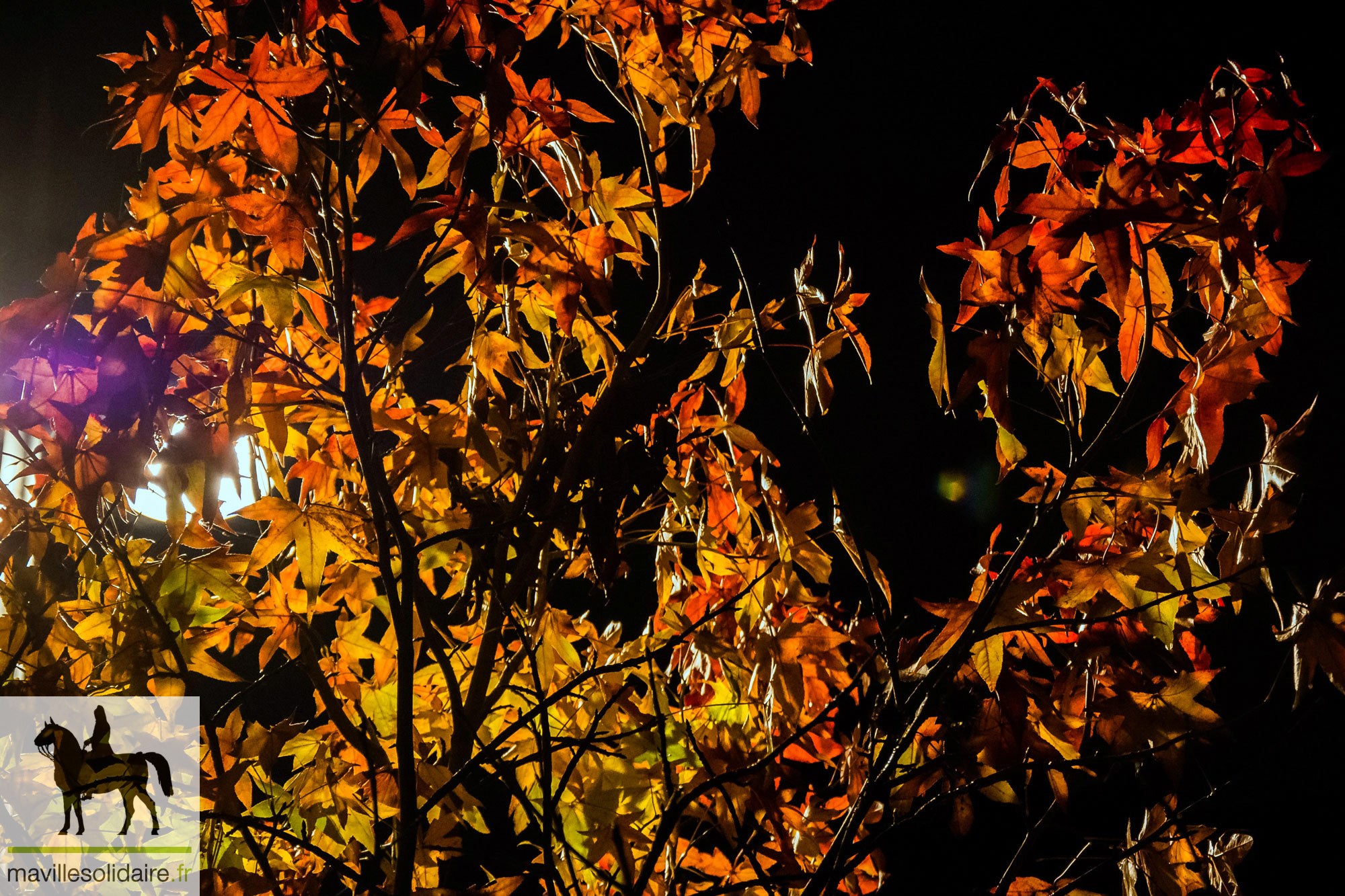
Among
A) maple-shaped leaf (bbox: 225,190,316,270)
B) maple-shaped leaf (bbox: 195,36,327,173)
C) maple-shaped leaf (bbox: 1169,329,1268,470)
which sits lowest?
maple-shaped leaf (bbox: 1169,329,1268,470)

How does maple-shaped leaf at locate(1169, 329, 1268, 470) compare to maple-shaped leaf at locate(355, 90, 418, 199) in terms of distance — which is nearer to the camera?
maple-shaped leaf at locate(1169, 329, 1268, 470)

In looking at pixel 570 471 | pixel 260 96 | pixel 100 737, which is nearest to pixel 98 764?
pixel 100 737

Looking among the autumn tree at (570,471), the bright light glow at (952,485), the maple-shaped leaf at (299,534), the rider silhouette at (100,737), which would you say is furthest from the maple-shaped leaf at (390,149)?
the bright light glow at (952,485)

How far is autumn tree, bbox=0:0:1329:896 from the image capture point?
58cm

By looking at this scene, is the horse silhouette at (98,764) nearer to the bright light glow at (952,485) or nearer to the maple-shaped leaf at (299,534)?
the maple-shaped leaf at (299,534)

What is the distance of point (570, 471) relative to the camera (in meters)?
0.62

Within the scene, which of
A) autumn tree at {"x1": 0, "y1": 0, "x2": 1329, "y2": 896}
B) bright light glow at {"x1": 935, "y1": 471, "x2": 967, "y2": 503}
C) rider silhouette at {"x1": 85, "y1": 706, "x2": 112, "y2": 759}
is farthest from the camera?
bright light glow at {"x1": 935, "y1": 471, "x2": 967, "y2": 503}

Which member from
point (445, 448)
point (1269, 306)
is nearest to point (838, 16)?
point (1269, 306)

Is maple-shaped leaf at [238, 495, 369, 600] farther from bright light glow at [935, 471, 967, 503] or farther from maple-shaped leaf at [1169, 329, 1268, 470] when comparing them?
bright light glow at [935, 471, 967, 503]

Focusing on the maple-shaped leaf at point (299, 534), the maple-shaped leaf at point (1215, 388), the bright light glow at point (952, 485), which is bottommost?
the maple-shaped leaf at point (299, 534)

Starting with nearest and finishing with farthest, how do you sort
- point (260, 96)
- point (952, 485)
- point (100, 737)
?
point (100, 737), point (260, 96), point (952, 485)

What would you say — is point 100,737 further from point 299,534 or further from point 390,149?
point 390,149

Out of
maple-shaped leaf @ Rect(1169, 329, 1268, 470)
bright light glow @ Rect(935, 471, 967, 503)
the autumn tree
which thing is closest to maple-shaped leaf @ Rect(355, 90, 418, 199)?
the autumn tree

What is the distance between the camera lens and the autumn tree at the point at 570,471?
0.58 meters
